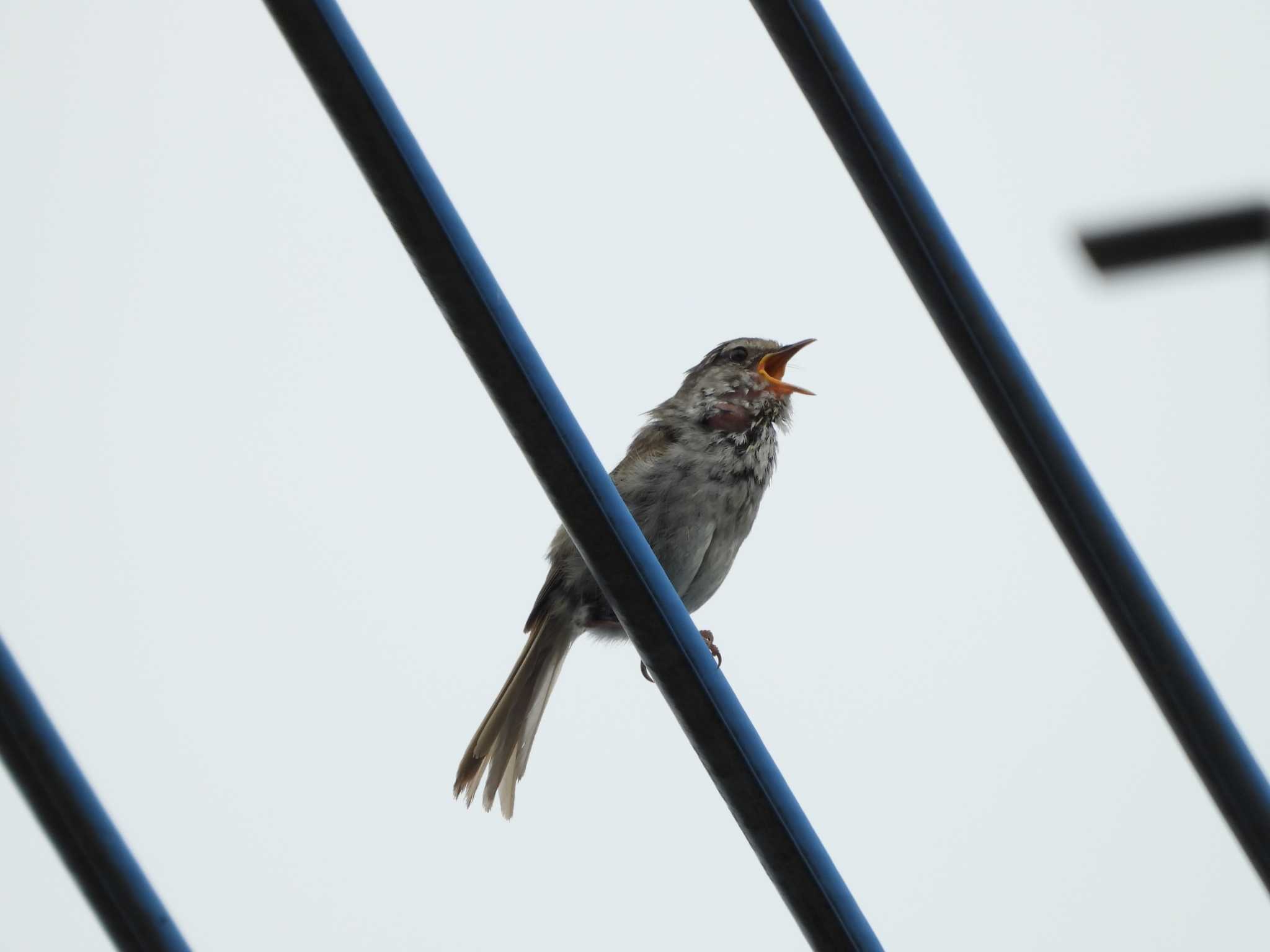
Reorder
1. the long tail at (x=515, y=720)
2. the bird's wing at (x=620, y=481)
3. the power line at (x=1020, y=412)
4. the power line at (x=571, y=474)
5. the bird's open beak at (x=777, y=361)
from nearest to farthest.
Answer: the power line at (x=571, y=474) < the power line at (x=1020, y=412) < the long tail at (x=515, y=720) < the bird's wing at (x=620, y=481) < the bird's open beak at (x=777, y=361)

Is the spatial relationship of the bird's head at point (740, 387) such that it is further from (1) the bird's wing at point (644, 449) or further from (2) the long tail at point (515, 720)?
(2) the long tail at point (515, 720)

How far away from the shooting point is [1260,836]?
276 centimetres

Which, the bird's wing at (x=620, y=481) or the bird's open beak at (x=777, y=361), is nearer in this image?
the bird's wing at (x=620, y=481)

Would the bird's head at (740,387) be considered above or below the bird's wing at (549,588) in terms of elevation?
above

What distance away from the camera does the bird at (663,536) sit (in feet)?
17.4

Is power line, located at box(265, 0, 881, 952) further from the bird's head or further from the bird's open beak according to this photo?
the bird's open beak

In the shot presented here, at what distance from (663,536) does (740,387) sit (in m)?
0.99

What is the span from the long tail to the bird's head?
106 cm

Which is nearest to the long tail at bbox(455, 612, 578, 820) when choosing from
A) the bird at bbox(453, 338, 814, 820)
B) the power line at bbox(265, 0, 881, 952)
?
the bird at bbox(453, 338, 814, 820)

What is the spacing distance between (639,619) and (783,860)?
19.6 inches

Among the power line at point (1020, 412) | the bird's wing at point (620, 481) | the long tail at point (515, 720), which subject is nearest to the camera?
the power line at point (1020, 412)

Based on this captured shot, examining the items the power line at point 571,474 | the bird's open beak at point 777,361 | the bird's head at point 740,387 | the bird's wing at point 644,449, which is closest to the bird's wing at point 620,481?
the bird's wing at point 644,449

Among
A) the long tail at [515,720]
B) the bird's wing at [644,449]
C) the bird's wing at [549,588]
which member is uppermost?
the bird's wing at [644,449]

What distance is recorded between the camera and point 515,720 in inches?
213
